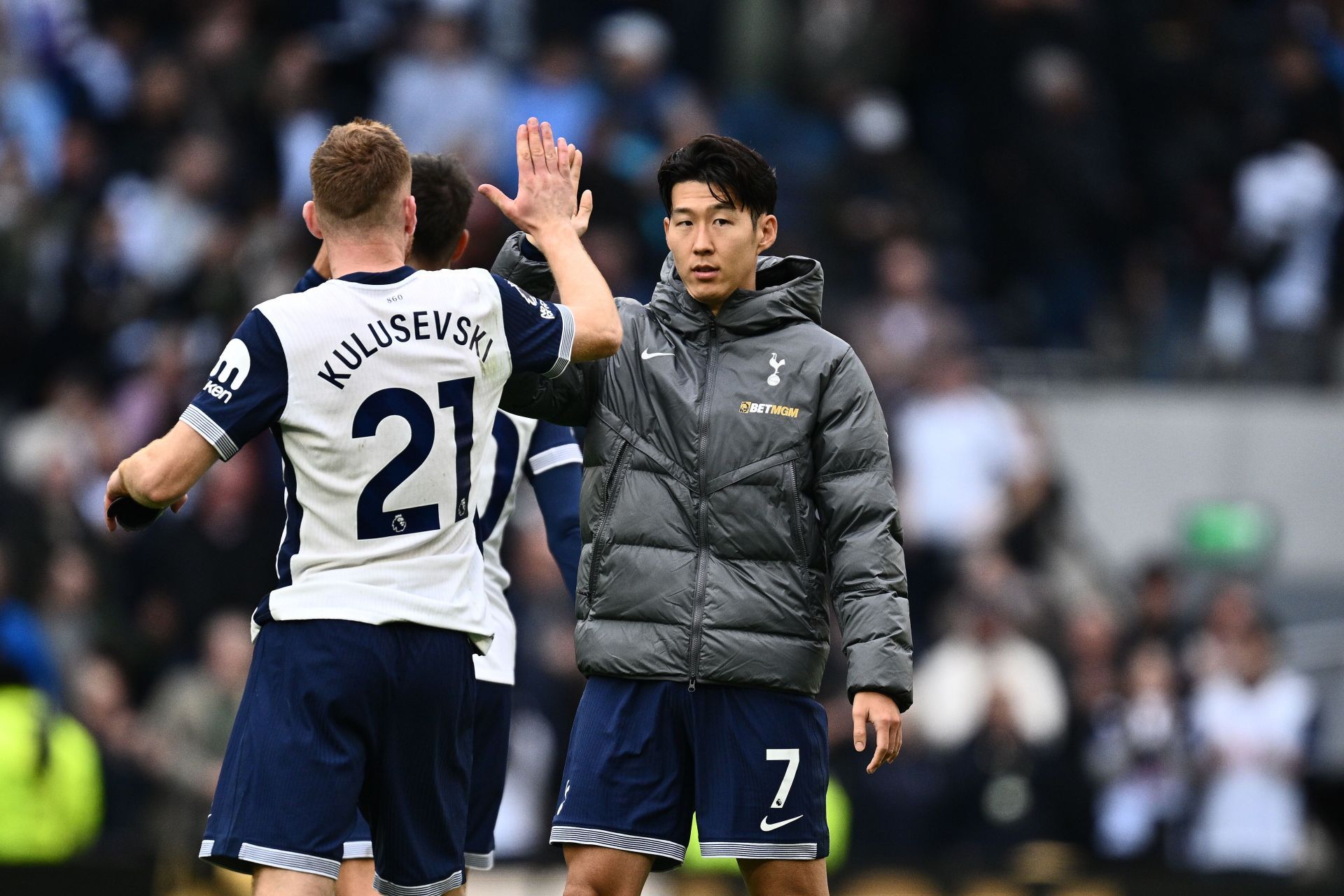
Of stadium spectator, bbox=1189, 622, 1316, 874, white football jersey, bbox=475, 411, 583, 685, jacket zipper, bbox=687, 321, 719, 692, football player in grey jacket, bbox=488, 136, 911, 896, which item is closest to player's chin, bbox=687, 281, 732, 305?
football player in grey jacket, bbox=488, 136, 911, 896

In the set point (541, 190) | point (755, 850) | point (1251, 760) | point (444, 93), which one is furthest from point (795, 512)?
point (444, 93)

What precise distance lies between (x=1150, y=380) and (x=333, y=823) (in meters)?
9.57

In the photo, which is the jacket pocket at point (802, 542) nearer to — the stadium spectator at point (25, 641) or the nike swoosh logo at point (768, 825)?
the nike swoosh logo at point (768, 825)

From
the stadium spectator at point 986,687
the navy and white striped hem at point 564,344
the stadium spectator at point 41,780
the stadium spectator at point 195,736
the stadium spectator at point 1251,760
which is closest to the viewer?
the navy and white striped hem at point 564,344

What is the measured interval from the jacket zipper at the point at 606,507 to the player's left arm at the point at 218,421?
103 centimetres

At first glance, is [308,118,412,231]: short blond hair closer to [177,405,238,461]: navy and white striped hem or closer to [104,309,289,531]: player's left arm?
[104,309,289,531]: player's left arm

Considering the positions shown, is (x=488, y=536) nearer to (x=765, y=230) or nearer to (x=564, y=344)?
(x=564, y=344)

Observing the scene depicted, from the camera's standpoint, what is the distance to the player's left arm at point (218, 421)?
466 cm

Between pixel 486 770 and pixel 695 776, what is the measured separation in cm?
88

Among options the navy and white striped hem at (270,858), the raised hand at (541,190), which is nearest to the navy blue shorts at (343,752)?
the navy and white striped hem at (270,858)

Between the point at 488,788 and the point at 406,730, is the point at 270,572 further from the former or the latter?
the point at 406,730

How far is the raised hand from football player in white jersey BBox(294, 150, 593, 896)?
0.41 m

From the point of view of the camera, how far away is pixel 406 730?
4.92 metres

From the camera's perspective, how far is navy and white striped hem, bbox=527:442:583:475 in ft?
20.6
